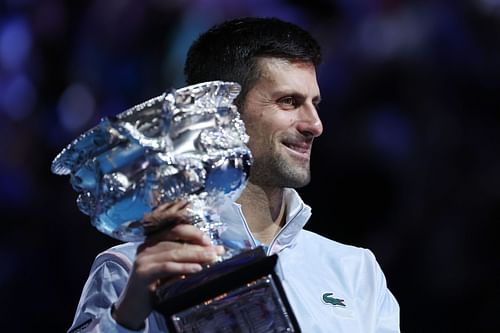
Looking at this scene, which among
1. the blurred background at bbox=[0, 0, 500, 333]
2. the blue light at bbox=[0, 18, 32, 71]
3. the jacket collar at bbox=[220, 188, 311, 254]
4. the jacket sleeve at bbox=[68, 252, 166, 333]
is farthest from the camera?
the blue light at bbox=[0, 18, 32, 71]

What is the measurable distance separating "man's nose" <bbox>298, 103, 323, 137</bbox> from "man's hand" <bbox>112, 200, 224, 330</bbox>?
2.41ft

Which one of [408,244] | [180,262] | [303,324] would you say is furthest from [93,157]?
[408,244]

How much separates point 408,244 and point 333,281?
1.37 metres

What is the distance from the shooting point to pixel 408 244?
3598mm

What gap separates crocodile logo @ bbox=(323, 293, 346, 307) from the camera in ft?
7.28

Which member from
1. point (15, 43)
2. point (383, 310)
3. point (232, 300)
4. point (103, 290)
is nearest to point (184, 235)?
point (232, 300)

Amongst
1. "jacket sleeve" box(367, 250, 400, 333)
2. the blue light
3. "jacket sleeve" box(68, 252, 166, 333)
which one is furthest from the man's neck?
the blue light

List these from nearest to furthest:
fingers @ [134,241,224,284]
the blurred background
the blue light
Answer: fingers @ [134,241,224,284] → the blurred background → the blue light

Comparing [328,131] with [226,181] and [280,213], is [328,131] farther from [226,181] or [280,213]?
[226,181]

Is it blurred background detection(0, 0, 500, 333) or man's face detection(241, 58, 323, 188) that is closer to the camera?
man's face detection(241, 58, 323, 188)

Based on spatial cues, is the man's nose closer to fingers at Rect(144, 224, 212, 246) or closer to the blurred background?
fingers at Rect(144, 224, 212, 246)

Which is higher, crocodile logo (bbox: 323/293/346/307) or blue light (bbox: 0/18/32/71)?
blue light (bbox: 0/18/32/71)

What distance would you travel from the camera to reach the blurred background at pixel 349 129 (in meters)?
3.60

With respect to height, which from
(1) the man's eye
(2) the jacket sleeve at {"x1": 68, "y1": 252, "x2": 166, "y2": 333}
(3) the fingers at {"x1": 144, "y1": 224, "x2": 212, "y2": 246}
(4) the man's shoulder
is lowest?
(4) the man's shoulder
